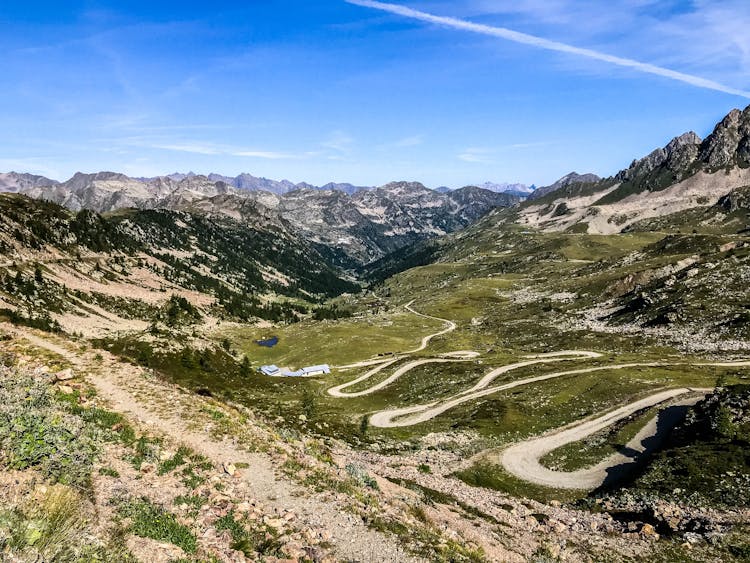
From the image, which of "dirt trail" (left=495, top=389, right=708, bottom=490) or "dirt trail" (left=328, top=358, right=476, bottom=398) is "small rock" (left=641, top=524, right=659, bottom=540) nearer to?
"dirt trail" (left=495, top=389, right=708, bottom=490)

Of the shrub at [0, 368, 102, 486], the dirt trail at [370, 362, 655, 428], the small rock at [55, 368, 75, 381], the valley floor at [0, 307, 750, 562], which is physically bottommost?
the dirt trail at [370, 362, 655, 428]

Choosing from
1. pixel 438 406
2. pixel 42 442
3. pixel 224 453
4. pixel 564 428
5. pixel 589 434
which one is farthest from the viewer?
pixel 438 406

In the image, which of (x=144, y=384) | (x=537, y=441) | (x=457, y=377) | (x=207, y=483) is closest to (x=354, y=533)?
(x=207, y=483)

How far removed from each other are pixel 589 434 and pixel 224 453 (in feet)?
202

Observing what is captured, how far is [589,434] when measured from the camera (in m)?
69.8

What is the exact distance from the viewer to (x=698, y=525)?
37.3 meters

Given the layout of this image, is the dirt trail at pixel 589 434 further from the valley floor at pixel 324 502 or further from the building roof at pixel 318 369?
the building roof at pixel 318 369

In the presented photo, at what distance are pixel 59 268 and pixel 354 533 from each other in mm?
220647

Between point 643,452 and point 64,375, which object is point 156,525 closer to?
point 64,375

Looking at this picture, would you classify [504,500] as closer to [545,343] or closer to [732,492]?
[732,492]

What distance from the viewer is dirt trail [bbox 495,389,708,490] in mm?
57281

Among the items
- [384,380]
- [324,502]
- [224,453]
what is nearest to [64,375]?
[224,453]

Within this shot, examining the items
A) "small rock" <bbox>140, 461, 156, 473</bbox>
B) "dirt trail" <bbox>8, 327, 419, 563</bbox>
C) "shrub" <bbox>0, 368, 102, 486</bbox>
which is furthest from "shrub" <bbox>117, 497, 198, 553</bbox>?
"dirt trail" <bbox>8, 327, 419, 563</bbox>

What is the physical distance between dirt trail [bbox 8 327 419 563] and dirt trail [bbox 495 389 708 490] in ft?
137
